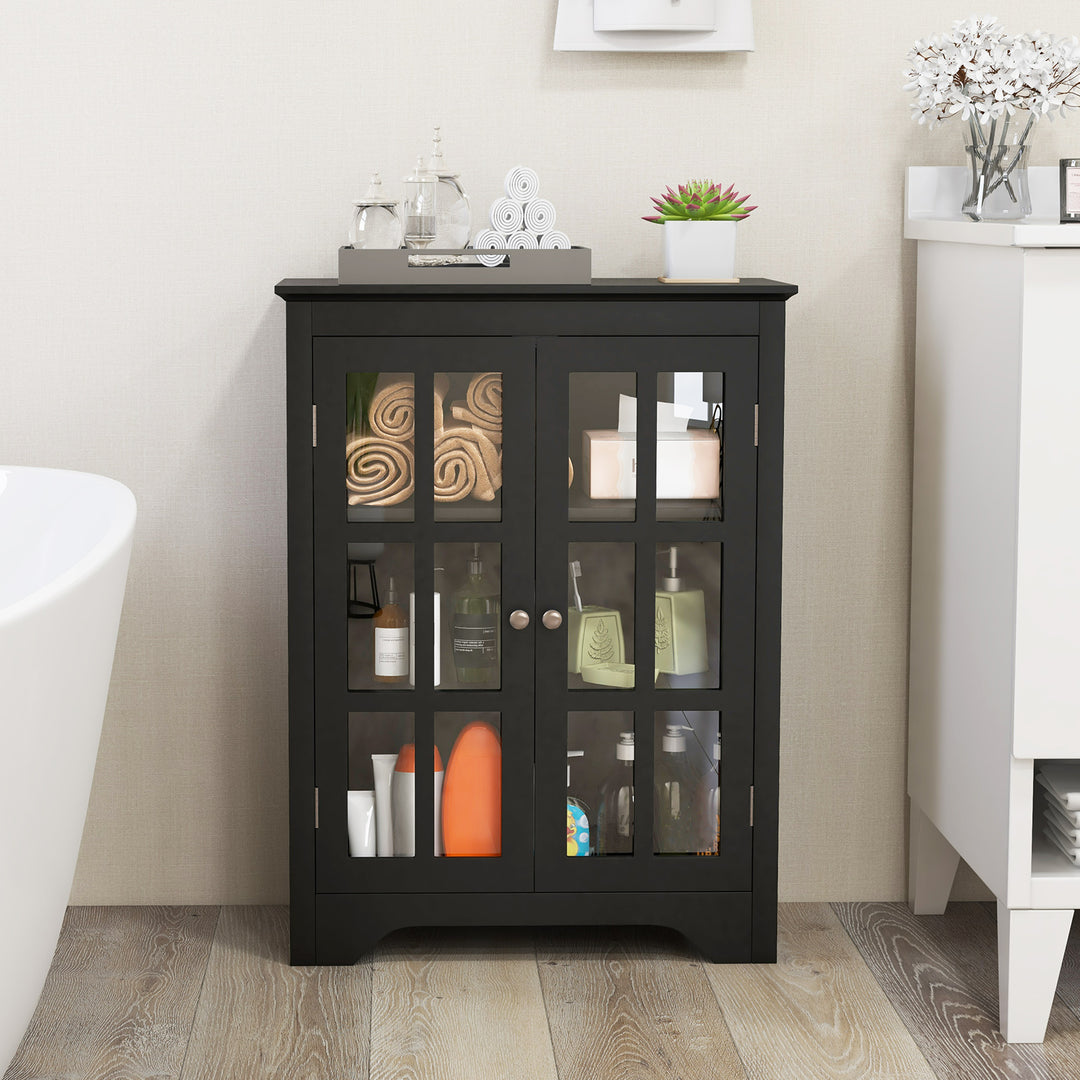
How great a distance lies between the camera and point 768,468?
194 centimetres

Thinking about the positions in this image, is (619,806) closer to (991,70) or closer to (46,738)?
(46,738)

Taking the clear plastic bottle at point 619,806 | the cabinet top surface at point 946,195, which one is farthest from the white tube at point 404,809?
the cabinet top surface at point 946,195

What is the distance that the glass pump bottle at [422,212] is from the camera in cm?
197

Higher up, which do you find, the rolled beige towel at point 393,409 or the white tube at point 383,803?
the rolled beige towel at point 393,409

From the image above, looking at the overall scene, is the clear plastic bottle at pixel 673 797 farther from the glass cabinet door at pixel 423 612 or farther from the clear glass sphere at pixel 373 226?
the clear glass sphere at pixel 373 226

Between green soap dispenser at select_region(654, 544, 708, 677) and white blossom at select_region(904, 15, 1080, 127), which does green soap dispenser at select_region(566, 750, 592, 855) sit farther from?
white blossom at select_region(904, 15, 1080, 127)

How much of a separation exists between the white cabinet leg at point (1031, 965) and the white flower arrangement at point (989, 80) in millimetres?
1083

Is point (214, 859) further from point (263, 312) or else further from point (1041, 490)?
point (1041, 490)

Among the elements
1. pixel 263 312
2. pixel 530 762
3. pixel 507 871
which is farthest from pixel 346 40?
pixel 507 871

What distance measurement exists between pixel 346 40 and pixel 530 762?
1.21m

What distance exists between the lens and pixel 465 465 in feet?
6.36

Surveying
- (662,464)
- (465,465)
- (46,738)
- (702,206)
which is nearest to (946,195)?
(702,206)

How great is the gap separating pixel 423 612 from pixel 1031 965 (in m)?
1.01

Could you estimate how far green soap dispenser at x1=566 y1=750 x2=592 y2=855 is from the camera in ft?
6.62
